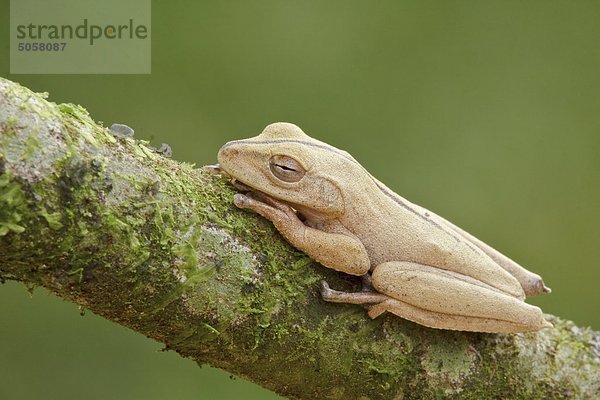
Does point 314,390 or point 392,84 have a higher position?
point 392,84

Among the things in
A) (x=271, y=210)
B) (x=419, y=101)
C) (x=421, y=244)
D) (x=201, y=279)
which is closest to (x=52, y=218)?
(x=201, y=279)

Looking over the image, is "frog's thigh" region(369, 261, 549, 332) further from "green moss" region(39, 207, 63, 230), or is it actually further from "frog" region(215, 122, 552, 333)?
"green moss" region(39, 207, 63, 230)

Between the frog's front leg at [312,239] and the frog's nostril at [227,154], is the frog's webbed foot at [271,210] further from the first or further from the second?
the frog's nostril at [227,154]

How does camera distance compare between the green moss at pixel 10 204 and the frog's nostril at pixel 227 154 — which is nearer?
the green moss at pixel 10 204

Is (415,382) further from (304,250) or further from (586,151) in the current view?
(586,151)

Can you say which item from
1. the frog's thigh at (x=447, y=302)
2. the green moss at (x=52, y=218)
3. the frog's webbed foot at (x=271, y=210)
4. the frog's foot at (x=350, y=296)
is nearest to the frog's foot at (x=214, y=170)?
the frog's webbed foot at (x=271, y=210)

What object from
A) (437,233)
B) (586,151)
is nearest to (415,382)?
(437,233)
